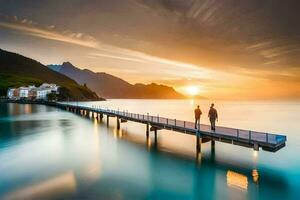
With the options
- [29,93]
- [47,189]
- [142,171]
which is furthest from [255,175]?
[29,93]

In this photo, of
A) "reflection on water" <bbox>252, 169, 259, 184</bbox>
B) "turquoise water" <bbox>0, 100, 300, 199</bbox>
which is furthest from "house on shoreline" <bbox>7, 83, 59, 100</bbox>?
"reflection on water" <bbox>252, 169, 259, 184</bbox>

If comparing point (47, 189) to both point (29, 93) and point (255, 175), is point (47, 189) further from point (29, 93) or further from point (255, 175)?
point (29, 93)

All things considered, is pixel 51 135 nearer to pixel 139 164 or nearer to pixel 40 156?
pixel 40 156

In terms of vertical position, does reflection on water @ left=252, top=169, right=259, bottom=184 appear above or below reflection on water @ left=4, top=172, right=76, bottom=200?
below

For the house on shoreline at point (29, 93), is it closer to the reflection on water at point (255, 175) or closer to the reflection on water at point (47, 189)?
the reflection on water at point (47, 189)

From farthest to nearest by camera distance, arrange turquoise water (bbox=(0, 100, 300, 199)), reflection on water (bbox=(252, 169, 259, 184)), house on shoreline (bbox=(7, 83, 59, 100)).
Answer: house on shoreline (bbox=(7, 83, 59, 100))
reflection on water (bbox=(252, 169, 259, 184))
turquoise water (bbox=(0, 100, 300, 199))

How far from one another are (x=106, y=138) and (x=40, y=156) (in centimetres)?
1235

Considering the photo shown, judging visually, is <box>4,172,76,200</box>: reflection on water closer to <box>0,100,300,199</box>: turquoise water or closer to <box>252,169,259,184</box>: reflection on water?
<box>0,100,300,199</box>: turquoise water

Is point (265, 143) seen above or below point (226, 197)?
above

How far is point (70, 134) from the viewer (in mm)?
39406

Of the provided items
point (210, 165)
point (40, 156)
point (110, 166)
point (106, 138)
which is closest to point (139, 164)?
point (110, 166)

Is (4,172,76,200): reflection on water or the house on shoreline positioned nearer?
(4,172,76,200): reflection on water

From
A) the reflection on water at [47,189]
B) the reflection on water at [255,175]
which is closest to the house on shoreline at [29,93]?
the reflection on water at [47,189]

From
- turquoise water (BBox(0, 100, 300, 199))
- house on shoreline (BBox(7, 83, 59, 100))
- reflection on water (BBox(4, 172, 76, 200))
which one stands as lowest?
turquoise water (BBox(0, 100, 300, 199))
